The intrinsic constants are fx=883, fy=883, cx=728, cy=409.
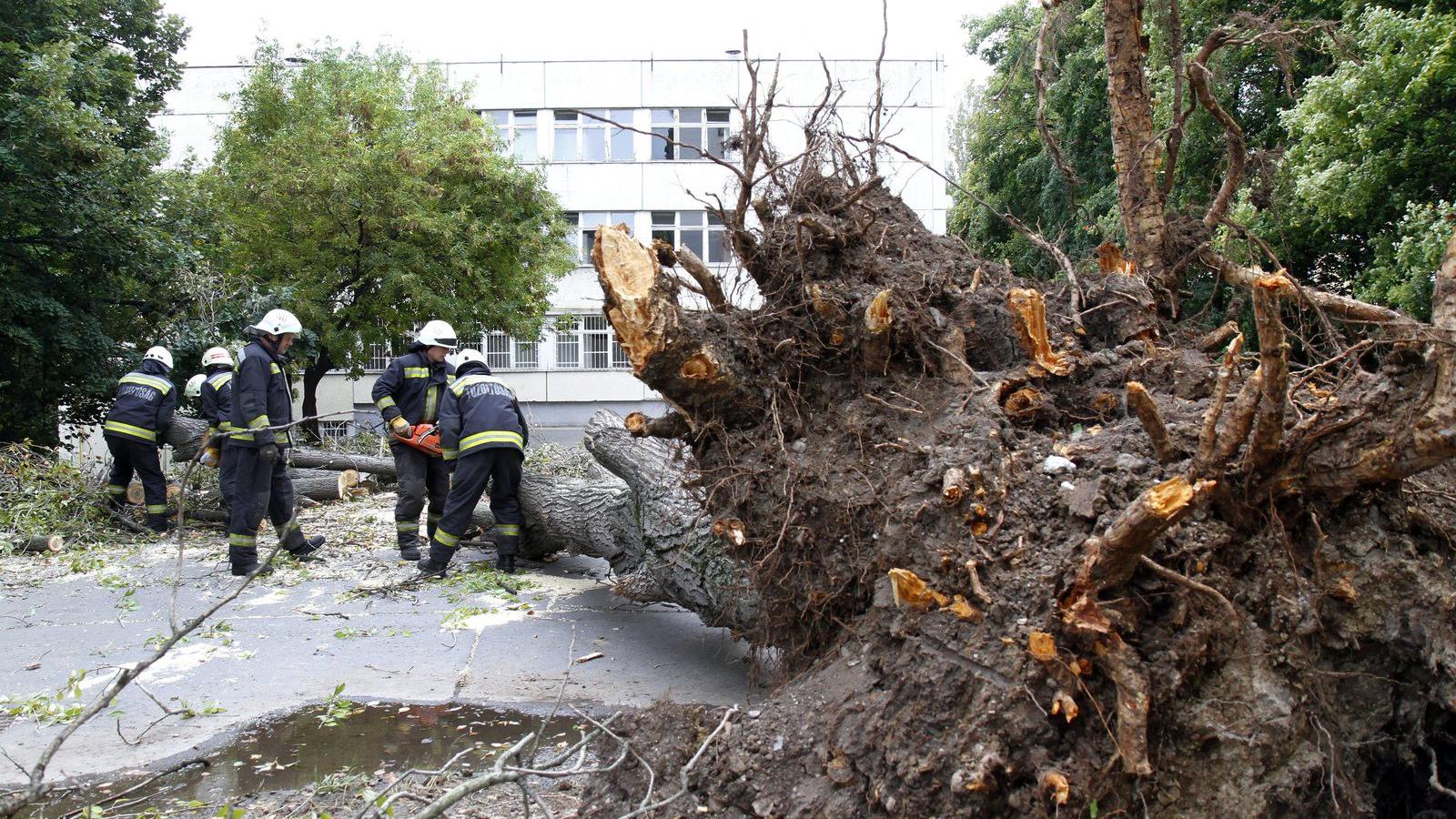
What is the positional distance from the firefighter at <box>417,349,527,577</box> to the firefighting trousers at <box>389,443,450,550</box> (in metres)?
0.46

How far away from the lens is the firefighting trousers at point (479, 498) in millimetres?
6051

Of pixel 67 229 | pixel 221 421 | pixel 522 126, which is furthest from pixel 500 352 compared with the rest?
pixel 221 421

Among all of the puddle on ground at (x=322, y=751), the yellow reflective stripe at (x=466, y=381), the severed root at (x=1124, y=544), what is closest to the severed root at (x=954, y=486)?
the severed root at (x=1124, y=544)

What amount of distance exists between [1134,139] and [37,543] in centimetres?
903

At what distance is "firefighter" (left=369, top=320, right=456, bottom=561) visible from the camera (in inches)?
266

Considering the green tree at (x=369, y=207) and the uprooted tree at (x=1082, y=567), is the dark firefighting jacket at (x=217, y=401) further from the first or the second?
the green tree at (x=369, y=207)

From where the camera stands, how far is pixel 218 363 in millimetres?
8594

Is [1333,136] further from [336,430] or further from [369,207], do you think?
[336,430]

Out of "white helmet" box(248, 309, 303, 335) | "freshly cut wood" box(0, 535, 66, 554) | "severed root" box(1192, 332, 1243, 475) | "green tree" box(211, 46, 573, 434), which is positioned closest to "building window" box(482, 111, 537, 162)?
"green tree" box(211, 46, 573, 434)

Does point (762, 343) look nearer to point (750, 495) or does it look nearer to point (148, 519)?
point (750, 495)

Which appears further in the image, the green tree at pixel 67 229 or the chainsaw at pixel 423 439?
the green tree at pixel 67 229

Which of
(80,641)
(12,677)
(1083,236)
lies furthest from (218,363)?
(1083,236)

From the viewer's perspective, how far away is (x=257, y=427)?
6.12m

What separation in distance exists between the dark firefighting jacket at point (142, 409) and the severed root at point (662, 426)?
6.54 metres
